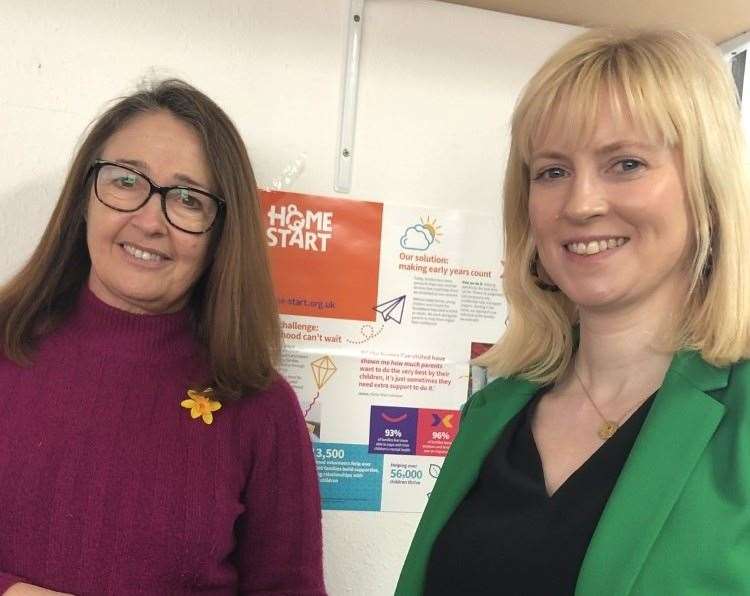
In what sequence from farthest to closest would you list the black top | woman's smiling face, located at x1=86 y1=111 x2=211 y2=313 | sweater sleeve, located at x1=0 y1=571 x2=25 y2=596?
1. woman's smiling face, located at x1=86 y1=111 x2=211 y2=313
2. sweater sleeve, located at x1=0 y1=571 x2=25 y2=596
3. the black top

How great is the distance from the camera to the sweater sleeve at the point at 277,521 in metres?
1.02

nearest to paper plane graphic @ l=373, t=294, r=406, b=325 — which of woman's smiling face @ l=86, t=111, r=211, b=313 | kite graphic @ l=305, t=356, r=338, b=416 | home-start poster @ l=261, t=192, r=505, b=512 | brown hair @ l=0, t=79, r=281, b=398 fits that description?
home-start poster @ l=261, t=192, r=505, b=512

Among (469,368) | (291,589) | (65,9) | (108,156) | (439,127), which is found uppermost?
(65,9)

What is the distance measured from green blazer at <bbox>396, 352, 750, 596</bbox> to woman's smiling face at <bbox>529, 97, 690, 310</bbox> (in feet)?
0.35

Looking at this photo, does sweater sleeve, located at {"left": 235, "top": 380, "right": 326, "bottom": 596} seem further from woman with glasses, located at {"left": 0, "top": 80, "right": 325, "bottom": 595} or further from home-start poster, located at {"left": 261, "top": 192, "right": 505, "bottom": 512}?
home-start poster, located at {"left": 261, "top": 192, "right": 505, "bottom": 512}

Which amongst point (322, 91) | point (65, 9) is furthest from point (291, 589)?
point (65, 9)

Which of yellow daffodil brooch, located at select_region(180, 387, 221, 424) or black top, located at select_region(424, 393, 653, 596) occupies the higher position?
yellow daffodil brooch, located at select_region(180, 387, 221, 424)

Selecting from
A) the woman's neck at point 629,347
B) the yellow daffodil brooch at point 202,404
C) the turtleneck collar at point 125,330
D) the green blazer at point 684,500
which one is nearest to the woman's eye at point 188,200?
the turtleneck collar at point 125,330

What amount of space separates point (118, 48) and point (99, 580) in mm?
840

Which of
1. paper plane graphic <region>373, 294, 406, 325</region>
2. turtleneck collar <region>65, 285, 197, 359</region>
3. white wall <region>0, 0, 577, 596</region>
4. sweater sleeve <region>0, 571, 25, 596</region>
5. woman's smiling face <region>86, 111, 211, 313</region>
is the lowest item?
sweater sleeve <region>0, 571, 25, 596</region>

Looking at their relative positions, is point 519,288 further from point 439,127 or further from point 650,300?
point 439,127

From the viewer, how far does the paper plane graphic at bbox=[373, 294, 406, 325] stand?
123 centimetres

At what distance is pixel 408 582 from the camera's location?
93 centimetres

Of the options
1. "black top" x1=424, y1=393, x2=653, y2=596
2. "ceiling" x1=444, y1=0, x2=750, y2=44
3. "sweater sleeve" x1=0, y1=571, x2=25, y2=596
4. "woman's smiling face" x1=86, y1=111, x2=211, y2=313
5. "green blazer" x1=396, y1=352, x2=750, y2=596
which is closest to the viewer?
"green blazer" x1=396, y1=352, x2=750, y2=596
